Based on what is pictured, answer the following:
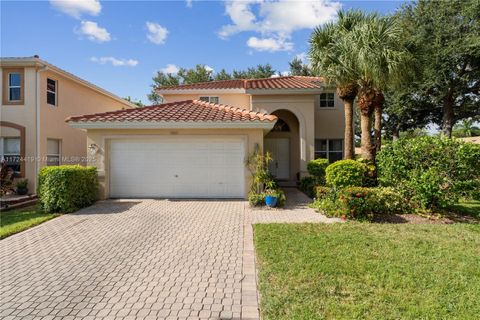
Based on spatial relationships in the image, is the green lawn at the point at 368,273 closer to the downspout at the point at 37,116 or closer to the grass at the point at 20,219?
the grass at the point at 20,219

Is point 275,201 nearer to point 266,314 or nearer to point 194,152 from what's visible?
point 194,152

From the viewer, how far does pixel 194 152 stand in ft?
41.9

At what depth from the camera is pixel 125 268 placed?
567cm

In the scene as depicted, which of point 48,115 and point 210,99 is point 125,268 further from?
point 210,99

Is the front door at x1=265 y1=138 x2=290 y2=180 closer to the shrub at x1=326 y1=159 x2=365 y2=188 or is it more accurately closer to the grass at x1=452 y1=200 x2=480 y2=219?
the shrub at x1=326 y1=159 x2=365 y2=188

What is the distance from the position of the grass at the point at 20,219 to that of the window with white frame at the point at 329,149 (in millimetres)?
14980

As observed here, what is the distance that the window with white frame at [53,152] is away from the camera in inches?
615

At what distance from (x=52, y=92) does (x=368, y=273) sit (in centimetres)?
1769

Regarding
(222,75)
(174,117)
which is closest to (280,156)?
(174,117)

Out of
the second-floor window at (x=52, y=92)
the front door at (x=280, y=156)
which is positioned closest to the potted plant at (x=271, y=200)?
the front door at (x=280, y=156)

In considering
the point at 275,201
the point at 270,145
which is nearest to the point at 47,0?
the point at 275,201

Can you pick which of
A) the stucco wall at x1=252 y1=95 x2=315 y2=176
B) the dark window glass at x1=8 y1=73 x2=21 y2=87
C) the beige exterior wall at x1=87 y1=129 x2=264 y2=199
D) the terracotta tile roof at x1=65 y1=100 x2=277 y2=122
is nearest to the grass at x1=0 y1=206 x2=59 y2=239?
the beige exterior wall at x1=87 y1=129 x2=264 y2=199

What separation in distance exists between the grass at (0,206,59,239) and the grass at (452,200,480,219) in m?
14.5

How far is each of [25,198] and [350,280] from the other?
1451cm
